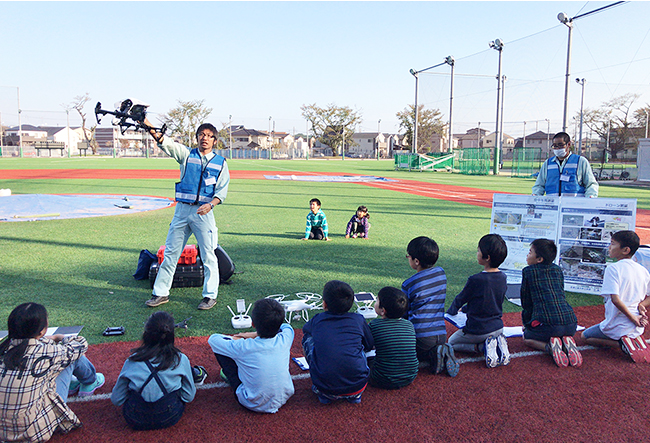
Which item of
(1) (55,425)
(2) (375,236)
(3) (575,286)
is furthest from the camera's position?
(2) (375,236)

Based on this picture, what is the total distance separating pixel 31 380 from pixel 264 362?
1.49 metres

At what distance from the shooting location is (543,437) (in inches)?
133

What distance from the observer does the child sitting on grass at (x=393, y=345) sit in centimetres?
396

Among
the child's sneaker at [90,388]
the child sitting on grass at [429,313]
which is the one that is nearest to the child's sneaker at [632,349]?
the child sitting on grass at [429,313]

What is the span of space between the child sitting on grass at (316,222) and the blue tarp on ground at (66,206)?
6002 mm

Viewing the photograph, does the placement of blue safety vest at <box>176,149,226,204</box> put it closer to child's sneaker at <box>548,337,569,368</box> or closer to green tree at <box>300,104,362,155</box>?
child's sneaker at <box>548,337,569,368</box>

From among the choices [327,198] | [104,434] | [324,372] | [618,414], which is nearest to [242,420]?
[324,372]

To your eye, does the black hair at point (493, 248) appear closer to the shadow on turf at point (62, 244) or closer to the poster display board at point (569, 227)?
the poster display board at point (569, 227)

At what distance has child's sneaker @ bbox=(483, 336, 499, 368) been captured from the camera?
444cm

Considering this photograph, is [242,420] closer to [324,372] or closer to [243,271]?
[324,372]

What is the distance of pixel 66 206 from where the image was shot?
45.7 feet

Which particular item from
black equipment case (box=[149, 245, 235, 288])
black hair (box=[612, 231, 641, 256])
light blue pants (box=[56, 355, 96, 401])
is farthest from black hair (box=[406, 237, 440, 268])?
black equipment case (box=[149, 245, 235, 288])

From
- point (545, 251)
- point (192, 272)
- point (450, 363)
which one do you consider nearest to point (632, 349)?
point (545, 251)

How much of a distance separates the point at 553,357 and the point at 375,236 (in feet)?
20.4
